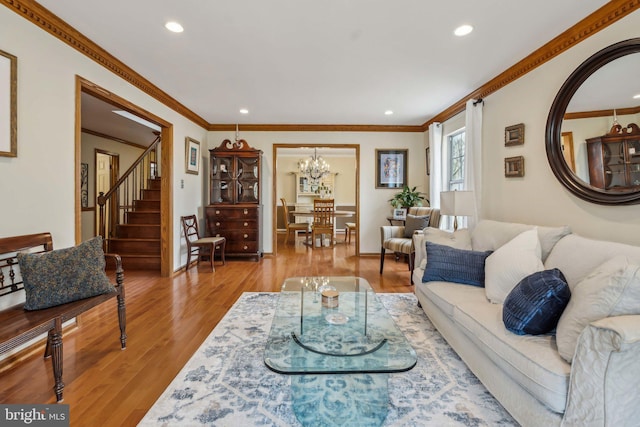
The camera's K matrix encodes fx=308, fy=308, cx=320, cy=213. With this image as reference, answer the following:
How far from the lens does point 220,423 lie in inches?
60.7

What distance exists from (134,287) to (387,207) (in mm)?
4289

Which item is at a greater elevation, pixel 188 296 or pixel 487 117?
pixel 487 117

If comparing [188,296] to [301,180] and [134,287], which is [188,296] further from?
[301,180]

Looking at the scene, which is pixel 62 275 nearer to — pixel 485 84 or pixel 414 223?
pixel 414 223

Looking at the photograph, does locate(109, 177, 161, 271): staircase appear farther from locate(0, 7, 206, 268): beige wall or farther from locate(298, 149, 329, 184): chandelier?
locate(298, 149, 329, 184): chandelier

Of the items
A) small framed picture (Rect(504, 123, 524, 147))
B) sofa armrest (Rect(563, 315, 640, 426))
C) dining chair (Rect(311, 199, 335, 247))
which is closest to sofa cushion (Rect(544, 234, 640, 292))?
sofa armrest (Rect(563, 315, 640, 426))

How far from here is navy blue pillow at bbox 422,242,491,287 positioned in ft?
8.02

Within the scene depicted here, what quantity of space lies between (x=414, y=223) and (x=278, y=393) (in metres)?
3.43

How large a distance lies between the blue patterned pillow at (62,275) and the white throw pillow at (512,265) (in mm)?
2685

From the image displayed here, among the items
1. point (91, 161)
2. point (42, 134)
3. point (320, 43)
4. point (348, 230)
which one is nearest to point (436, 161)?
point (320, 43)

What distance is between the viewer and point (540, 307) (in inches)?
59.7

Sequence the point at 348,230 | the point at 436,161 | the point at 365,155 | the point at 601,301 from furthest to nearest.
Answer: the point at 348,230, the point at 365,155, the point at 436,161, the point at 601,301

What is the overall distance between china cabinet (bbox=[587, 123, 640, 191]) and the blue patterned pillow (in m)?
3.65

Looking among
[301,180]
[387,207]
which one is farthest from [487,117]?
[301,180]
